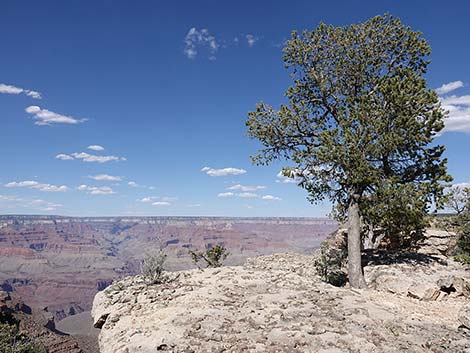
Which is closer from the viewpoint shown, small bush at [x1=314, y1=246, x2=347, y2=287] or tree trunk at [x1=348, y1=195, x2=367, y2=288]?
tree trunk at [x1=348, y1=195, x2=367, y2=288]

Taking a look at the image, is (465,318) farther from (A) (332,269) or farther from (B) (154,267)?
(B) (154,267)

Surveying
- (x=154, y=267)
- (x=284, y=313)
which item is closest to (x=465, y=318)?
(x=284, y=313)

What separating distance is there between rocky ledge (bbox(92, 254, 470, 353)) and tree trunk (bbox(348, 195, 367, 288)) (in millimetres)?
731

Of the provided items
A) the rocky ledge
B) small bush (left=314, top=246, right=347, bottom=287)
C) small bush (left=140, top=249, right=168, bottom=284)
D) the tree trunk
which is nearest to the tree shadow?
the rocky ledge

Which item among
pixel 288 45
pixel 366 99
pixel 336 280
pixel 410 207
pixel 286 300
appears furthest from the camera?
pixel 288 45

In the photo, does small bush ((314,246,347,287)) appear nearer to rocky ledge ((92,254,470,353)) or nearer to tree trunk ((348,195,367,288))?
tree trunk ((348,195,367,288))

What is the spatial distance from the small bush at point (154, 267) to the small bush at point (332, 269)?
26.7 ft

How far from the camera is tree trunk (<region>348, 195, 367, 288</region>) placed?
16.0 m

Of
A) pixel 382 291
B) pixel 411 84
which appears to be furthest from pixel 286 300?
pixel 411 84

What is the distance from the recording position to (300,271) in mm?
18250

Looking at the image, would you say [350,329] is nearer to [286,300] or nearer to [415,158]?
[286,300]

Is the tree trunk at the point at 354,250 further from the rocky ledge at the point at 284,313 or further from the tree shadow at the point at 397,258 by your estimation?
the tree shadow at the point at 397,258

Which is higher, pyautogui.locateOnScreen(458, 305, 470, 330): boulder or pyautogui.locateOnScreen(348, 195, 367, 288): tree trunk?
pyautogui.locateOnScreen(348, 195, 367, 288): tree trunk

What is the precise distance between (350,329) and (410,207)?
23.9ft
